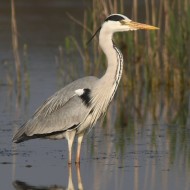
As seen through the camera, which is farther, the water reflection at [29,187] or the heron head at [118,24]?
the heron head at [118,24]

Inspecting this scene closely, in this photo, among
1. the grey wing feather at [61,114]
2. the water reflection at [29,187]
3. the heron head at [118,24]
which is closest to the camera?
the water reflection at [29,187]

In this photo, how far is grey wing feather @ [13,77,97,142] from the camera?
8.87m

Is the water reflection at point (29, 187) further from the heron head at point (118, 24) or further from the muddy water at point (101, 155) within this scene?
the heron head at point (118, 24)

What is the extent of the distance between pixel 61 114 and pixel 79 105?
22cm

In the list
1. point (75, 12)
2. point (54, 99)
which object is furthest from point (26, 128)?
point (75, 12)

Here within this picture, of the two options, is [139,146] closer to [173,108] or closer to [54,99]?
[54,99]

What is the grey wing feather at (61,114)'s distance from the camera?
8.87 metres

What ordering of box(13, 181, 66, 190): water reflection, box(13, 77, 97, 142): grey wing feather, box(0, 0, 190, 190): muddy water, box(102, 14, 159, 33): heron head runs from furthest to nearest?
box(102, 14, 159, 33): heron head
box(13, 77, 97, 142): grey wing feather
box(0, 0, 190, 190): muddy water
box(13, 181, 66, 190): water reflection

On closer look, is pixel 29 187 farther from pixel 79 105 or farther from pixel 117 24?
pixel 117 24

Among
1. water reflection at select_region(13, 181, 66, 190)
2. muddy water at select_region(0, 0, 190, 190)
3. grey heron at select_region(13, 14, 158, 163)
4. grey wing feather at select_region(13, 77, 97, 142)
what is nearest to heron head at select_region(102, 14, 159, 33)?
grey heron at select_region(13, 14, 158, 163)

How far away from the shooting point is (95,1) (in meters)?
12.5

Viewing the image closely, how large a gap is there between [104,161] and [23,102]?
159 inches

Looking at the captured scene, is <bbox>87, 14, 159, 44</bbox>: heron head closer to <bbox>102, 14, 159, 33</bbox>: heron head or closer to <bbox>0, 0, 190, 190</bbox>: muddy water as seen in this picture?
<bbox>102, 14, 159, 33</bbox>: heron head

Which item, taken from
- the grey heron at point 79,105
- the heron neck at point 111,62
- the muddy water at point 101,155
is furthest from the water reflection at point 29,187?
the heron neck at point 111,62
